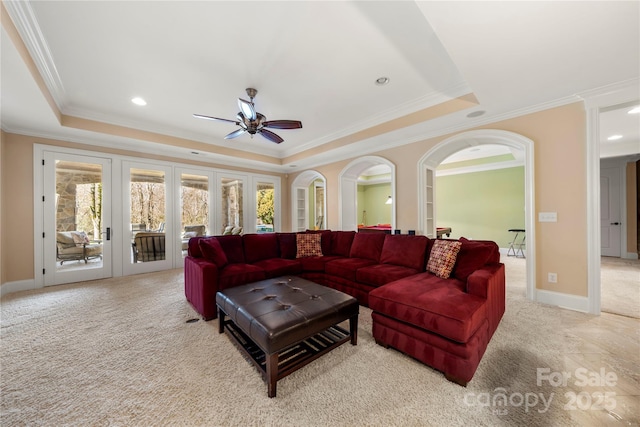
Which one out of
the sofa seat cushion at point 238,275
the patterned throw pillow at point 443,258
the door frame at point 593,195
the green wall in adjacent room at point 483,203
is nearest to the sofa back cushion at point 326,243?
the sofa seat cushion at point 238,275

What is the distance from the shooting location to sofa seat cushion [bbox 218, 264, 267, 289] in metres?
2.92

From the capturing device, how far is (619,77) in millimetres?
2482

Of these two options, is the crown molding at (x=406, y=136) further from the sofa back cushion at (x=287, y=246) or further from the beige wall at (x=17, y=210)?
the beige wall at (x=17, y=210)

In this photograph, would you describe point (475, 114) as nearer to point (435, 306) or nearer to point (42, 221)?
point (435, 306)

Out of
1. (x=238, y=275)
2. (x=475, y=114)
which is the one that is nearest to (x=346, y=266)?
(x=238, y=275)

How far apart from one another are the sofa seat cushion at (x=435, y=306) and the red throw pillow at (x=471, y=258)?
0.22 m

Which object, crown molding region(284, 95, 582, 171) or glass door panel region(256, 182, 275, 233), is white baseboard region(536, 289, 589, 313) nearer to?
crown molding region(284, 95, 582, 171)

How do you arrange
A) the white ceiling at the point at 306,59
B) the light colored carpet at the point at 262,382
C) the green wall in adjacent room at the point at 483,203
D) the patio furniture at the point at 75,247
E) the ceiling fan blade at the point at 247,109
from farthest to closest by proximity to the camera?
the green wall in adjacent room at the point at 483,203 < the patio furniture at the point at 75,247 < the ceiling fan blade at the point at 247,109 < the white ceiling at the point at 306,59 < the light colored carpet at the point at 262,382

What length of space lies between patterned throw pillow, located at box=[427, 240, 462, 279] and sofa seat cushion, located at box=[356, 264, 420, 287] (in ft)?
0.91

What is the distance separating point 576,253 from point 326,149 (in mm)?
4290

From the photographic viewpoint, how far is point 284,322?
1705 mm

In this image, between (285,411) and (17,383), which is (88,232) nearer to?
(17,383)

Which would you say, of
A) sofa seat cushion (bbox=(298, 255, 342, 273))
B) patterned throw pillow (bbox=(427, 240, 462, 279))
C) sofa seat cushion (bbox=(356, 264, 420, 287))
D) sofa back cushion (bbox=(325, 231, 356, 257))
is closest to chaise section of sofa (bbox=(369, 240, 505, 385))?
patterned throw pillow (bbox=(427, 240, 462, 279))

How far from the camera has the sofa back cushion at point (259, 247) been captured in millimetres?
3795
